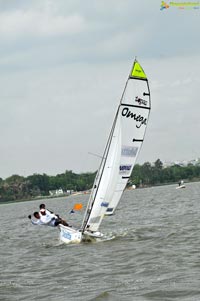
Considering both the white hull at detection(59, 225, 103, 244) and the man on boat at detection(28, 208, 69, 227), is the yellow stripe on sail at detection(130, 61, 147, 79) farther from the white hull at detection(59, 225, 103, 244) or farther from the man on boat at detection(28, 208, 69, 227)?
the white hull at detection(59, 225, 103, 244)

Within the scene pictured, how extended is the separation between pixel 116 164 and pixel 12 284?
836cm

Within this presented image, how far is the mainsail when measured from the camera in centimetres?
2088

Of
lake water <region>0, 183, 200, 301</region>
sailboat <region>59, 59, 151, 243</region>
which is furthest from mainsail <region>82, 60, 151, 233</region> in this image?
lake water <region>0, 183, 200, 301</region>

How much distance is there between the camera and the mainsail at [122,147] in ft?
68.5

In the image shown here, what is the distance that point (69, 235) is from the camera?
20.8 metres

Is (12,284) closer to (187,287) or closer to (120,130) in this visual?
(187,287)

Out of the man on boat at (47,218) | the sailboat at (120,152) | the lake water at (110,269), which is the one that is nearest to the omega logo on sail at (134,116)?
the sailboat at (120,152)

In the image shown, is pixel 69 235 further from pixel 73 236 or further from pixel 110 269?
pixel 110 269

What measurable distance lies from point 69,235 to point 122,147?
350cm

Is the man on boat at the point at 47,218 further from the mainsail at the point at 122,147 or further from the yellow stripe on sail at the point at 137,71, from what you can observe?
the yellow stripe on sail at the point at 137,71

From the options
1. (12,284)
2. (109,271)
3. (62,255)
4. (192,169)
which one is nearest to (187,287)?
(109,271)

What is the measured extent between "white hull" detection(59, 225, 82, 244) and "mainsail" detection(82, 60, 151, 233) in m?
0.57

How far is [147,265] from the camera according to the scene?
48.9ft

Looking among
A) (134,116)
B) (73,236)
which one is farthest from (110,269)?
(134,116)
